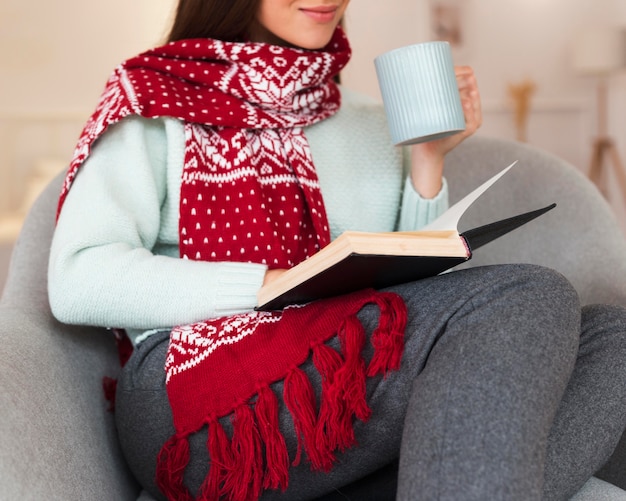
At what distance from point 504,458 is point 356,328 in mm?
214

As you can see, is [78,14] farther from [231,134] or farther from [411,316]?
[411,316]

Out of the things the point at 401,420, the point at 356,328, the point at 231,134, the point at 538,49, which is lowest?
the point at 538,49

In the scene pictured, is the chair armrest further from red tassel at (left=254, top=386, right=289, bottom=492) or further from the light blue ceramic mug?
the light blue ceramic mug

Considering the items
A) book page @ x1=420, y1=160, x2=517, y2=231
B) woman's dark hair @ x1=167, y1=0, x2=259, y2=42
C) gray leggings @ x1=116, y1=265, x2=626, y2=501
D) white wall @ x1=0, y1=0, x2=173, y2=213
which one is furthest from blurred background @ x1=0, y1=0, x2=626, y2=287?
gray leggings @ x1=116, y1=265, x2=626, y2=501

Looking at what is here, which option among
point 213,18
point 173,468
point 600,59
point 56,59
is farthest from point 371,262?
point 600,59

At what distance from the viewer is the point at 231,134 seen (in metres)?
1.12

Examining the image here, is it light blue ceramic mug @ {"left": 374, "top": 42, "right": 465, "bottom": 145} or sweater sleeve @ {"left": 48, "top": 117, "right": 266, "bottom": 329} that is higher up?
light blue ceramic mug @ {"left": 374, "top": 42, "right": 465, "bottom": 145}

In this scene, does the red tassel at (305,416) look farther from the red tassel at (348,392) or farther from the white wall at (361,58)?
the white wall at (361,58)

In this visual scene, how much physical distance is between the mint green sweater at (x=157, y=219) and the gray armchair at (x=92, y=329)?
8 cm

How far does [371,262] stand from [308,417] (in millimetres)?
168

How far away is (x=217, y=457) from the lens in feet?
2.57

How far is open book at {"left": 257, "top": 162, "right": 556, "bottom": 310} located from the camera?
26.9 inches

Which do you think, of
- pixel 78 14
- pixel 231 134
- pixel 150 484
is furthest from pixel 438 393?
pixel 78 14

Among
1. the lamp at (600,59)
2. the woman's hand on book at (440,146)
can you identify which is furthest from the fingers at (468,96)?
the lamp at (600,59)
